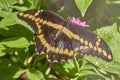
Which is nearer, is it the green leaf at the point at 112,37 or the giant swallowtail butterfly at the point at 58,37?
the giant swallowtail butterfly at the point at 58,37

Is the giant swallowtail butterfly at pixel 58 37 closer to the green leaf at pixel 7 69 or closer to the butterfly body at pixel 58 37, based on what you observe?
the butterfly body at pixel 58 37

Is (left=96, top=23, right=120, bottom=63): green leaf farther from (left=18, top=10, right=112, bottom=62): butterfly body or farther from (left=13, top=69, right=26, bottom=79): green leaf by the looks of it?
(left=13, top=69, right=26, bottom=79): green leaf

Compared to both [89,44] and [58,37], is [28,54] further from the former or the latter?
[89,44]

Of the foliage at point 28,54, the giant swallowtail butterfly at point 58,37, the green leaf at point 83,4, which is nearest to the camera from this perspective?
the green leaf at point 83,4

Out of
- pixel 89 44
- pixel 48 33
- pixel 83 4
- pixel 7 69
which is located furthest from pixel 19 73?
pixel 83 4

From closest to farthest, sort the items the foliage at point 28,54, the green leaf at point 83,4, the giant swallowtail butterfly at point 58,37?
the green leaf at point 83,4
the giant swallowtail butterfly at point 58,37
the foliage at point 28,54

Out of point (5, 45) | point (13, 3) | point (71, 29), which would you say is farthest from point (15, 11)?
point (71, 29)

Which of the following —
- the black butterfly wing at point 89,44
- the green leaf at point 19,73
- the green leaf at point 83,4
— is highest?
the green leaf at point 83,4

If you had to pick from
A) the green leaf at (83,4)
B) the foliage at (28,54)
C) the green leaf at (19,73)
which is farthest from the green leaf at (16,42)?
the green leaf at (83,4)

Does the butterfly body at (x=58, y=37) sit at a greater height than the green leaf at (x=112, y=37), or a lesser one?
greater
